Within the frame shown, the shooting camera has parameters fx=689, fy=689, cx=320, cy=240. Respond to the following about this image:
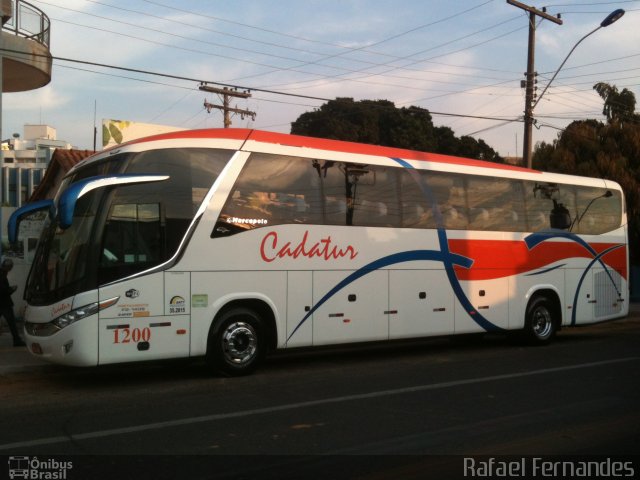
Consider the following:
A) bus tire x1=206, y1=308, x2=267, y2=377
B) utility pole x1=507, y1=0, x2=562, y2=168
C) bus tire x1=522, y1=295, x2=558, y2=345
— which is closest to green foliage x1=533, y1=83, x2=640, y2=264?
utility pole x1=507, y1=0, x2=562, y2=168

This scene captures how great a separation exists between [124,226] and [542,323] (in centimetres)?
976

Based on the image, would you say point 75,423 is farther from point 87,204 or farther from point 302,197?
point 302,197

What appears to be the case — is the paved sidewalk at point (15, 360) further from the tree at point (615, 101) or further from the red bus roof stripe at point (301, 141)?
the tree at point (615, 101)

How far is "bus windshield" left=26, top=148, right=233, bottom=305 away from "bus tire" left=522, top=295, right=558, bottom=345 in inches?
317

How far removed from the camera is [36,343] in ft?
31.2

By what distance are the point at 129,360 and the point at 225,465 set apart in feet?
13.1

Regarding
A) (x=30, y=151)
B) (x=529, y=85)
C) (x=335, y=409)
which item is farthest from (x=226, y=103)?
(x=30, y=151)

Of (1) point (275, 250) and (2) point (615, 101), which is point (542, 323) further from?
(2) point (615, 101)

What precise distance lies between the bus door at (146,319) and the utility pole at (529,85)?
50.7ft

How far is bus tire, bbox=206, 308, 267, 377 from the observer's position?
10.2 metres

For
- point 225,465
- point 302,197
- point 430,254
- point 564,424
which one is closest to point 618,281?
point 430,254

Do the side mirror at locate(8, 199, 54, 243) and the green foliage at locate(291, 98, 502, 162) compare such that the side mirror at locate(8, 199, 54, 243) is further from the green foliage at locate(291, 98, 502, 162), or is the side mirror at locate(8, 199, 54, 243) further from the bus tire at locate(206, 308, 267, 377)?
the green foliage at locate(291, 98, 502, 162)

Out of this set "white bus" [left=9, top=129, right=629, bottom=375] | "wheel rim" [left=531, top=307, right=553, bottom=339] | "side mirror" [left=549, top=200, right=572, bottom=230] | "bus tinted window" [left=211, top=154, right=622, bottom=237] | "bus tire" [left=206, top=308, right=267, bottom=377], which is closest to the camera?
"white bus" [left=9, top=129, right=629, bottom=375]

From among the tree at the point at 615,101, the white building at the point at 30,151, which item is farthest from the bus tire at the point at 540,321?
the white building at the point at 30,151
